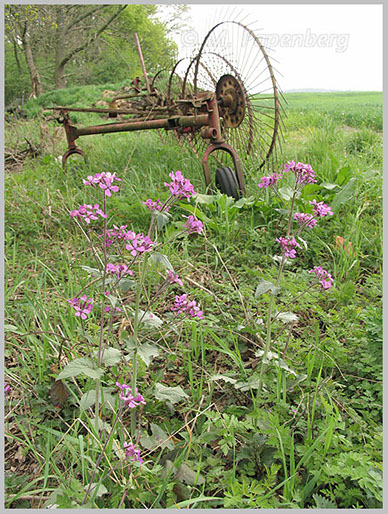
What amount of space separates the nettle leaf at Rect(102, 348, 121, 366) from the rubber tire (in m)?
2.19

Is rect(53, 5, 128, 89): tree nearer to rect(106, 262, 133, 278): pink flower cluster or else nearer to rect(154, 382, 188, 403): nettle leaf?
rect(106, 262, 133, 278): pink flower cluster

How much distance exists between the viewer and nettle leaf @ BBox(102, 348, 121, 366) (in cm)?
132

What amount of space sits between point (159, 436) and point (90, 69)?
25.9 meters

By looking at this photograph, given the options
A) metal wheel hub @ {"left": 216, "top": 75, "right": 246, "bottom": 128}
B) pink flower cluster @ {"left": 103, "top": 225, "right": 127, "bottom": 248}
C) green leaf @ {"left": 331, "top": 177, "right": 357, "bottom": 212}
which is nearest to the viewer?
pink flower cluster @ {"left": 103, "top": 225, "right": 127, "bottom": 248}

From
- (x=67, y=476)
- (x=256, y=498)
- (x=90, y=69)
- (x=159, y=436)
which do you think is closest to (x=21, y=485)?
(x=67, y=476)

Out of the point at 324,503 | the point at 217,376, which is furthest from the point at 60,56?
the point at 324,503

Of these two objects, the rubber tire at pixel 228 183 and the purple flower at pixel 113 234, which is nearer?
the purple flower at pixel 113 234

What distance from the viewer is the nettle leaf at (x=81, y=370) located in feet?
4.00

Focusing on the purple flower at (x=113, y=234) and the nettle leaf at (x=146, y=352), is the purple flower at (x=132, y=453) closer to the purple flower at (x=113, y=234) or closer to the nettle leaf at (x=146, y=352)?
the nettle leaf at (x=146, y=352)

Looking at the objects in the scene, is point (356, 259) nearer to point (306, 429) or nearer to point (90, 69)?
point (306, 429)

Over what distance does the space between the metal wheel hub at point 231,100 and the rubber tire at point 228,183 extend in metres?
0.68

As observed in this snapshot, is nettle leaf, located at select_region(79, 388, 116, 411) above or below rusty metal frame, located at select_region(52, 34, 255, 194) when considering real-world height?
below

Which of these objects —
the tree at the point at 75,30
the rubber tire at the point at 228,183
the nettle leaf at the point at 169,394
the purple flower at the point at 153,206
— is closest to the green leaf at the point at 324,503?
the nettle leaf at the point at 169,394

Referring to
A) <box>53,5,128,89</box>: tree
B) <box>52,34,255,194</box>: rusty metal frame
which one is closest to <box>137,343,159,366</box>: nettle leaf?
<box>52,34,255,194</box>: rusty metal frame
